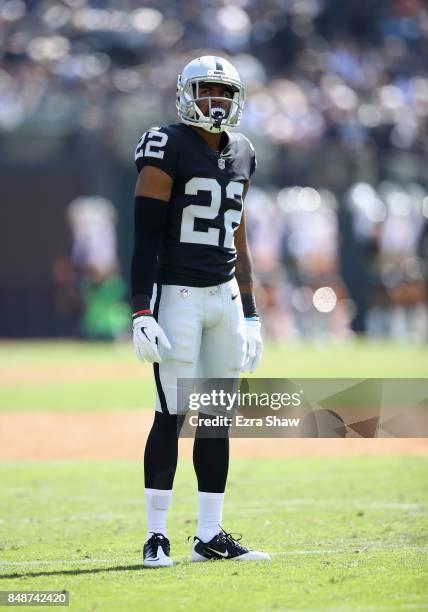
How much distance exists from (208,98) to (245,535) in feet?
7.25

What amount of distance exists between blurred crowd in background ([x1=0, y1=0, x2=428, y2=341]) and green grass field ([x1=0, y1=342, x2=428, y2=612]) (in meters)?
12.3

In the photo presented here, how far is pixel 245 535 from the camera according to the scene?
6.21 m

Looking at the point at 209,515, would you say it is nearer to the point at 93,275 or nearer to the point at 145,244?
the point at 145,244

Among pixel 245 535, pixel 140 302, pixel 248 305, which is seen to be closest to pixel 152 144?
pixel 140 302

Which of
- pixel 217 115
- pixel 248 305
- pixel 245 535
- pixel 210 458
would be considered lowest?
pixel 245 535

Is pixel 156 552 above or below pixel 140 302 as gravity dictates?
below

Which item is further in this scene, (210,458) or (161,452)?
(210,458)

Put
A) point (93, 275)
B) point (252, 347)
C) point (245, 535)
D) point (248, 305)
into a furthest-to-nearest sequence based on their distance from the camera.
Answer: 1. point (93, 275)
2. point (245, 535)
3. point (248, 305)
4. point (252, 347)

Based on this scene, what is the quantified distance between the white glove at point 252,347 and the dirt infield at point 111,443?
4.20 meters

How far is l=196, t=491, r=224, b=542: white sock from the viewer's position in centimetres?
549

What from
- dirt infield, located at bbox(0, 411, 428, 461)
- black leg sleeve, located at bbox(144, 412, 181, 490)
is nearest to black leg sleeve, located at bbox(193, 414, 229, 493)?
black leg sleeve, located at bbox(144, 412, 181, 490)

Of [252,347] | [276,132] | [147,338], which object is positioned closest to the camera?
[147,338]

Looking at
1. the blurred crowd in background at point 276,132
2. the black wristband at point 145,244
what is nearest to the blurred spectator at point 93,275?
the blurred crowd in background at point 276,132

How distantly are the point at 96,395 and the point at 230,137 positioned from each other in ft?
28.7
